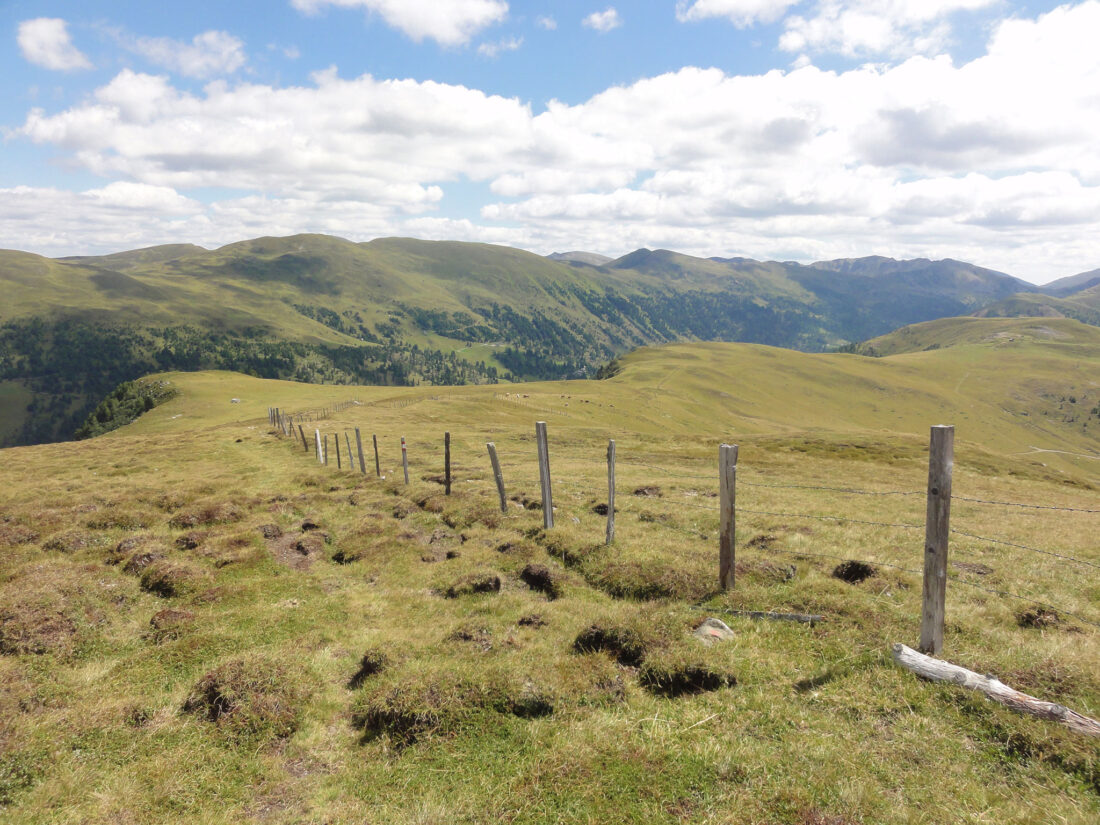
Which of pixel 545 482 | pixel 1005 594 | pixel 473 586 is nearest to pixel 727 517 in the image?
pixel 473 586

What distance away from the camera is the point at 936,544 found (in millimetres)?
9555

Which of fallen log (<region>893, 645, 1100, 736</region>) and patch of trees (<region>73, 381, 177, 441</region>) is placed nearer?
fallen log (<region>893, 645, 1100, 736</region>)

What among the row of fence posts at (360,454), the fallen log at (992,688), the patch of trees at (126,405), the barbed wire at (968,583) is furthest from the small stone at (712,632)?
the patch of trees at (126,405)

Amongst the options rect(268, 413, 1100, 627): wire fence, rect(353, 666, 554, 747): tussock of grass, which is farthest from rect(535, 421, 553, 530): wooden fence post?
rect(353, 666, 554, 747): tussock of grass

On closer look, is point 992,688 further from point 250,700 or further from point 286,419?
point 286,419

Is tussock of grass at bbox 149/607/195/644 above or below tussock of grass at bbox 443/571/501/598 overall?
above

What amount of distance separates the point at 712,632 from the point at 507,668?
434 cm

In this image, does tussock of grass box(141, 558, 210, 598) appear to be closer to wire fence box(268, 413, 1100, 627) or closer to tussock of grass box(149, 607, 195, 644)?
tussock of grass box(149, 607, 195, 644)

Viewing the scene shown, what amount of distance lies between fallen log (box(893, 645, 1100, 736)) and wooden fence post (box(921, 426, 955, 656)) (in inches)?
20.9

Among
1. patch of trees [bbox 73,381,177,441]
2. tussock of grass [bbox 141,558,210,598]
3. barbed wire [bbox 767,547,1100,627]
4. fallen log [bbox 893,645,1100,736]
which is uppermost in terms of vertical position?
fallen log [bbox 893,645,1100,736]

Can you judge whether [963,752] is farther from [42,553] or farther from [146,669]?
[42,553]

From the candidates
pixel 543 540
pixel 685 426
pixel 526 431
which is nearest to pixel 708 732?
pixel 543 540

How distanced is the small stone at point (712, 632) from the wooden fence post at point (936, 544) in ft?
11.4

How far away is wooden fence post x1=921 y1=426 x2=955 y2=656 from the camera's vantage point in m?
9.38
